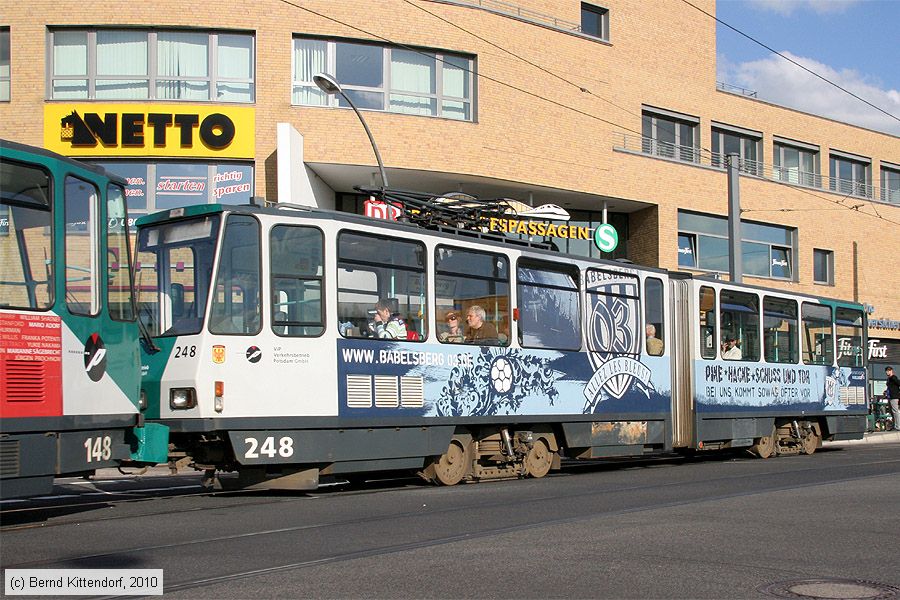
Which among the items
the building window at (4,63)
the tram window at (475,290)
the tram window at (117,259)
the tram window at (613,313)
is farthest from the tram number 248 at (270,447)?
the building window at (4,63)

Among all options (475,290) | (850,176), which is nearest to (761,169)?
(850,176)

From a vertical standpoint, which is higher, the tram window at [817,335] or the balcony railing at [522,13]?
the balcony railing at [522,13]

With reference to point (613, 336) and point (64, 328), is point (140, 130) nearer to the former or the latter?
point (613, 336)

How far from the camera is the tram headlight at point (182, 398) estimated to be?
11.5 meters

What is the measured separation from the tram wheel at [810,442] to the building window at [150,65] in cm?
1455

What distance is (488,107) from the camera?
94.1 feet

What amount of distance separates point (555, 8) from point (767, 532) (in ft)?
80.4

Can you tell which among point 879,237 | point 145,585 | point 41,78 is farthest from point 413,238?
point 879,237

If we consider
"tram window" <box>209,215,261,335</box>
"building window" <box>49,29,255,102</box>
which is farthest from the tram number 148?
"building window" <box>49,29,255,102</box>

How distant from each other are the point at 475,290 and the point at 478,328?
1.61 feet

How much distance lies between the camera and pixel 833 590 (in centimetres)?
655

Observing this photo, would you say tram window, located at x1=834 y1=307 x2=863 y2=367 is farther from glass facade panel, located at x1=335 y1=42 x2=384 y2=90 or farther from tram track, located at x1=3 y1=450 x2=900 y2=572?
glass facade panel, located at x1=335 y1=42 x2=384 y2=90

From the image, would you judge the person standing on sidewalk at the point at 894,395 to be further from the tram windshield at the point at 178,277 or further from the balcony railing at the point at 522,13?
the tram windshield at the point at 178,277

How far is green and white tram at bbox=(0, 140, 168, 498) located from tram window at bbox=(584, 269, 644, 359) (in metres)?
7.48
